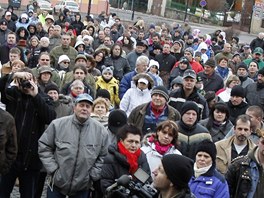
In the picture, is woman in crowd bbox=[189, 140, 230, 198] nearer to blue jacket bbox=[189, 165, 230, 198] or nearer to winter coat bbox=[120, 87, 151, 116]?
blue jacket bbox=[189, 165, 230, 198]

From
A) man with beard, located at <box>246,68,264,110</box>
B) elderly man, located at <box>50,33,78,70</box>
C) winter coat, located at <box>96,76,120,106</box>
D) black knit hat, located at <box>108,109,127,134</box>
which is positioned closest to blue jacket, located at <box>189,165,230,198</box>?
black knit hat, located at <box>108,109,127,134</box>

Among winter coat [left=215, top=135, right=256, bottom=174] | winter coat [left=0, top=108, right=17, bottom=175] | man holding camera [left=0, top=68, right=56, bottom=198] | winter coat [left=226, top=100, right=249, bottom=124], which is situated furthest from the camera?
winter coat [left=226, top=100, right=249, bottom=124]

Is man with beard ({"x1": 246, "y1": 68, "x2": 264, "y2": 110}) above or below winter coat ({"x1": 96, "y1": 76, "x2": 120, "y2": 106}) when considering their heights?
above

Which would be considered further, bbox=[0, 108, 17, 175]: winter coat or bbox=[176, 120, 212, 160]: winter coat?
bbox=[176, 120, 212, 160]: winter coat

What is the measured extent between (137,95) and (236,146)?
8.44 feet

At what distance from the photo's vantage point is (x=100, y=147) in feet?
21.0

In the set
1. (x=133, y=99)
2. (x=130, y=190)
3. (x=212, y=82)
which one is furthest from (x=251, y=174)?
(x=212, y=82)

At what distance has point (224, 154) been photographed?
6.82 metres

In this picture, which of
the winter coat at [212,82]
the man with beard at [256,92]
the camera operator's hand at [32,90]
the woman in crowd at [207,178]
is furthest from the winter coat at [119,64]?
the woman in crowd at [207,178]

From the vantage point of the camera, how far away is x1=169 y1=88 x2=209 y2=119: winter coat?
8.98 meters

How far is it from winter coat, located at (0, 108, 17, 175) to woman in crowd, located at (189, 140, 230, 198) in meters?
1.99

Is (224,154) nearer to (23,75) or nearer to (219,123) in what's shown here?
(219,123)

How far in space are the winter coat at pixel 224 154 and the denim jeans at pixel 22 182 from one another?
2163 mm

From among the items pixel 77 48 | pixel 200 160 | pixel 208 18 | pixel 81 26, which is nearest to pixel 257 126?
pixel 200 160
